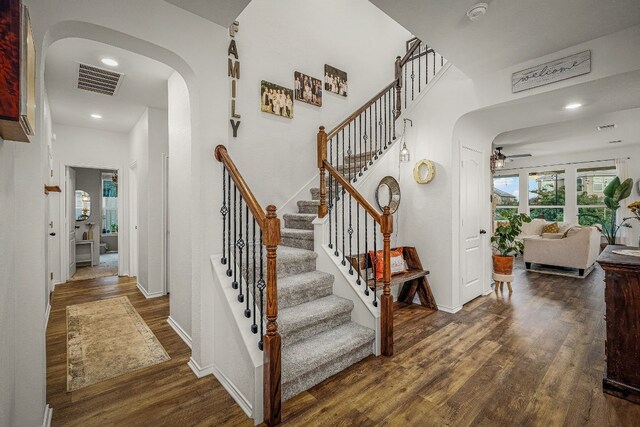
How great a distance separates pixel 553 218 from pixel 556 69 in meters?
7.59

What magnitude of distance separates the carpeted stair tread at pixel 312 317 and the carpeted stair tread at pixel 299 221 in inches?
39.5

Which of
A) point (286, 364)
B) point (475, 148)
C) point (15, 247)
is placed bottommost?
point (286, 364)

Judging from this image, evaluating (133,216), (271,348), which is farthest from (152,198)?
(271,348)

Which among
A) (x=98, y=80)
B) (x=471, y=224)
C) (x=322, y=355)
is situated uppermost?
(x=98, y=80)

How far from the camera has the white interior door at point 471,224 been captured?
157 inches

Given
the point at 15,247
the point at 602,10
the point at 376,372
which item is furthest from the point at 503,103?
the point at 15,247

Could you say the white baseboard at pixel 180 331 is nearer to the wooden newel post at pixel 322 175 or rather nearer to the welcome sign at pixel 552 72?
the wooden newel post at pixel 322 175

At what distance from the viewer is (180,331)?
10.3 ft

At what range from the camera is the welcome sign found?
2.66m

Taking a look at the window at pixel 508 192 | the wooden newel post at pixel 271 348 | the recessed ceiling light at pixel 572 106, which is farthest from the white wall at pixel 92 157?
the window at pixel 508 192

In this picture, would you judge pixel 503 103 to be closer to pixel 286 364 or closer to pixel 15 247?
pixel 286 364

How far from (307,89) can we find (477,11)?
2.30 meters

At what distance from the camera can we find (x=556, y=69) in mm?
2809

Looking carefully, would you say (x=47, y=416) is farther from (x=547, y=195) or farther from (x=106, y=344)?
(x=547, y=195)
